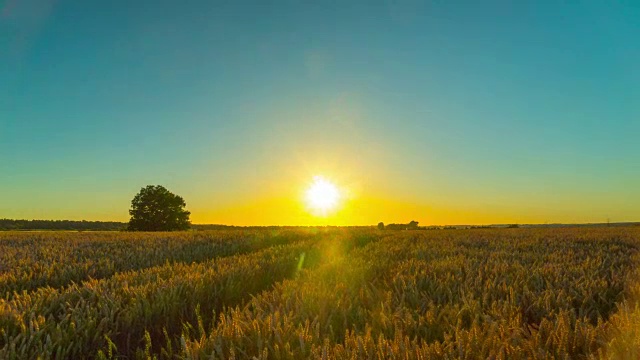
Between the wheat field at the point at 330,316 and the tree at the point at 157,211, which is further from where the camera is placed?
the tree at the point at 157,211

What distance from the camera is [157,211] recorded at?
2514 inches

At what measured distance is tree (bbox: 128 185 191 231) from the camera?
205 ft

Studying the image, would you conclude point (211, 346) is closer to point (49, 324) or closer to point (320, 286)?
point (49, 324)

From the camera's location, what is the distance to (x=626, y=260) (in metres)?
7.53

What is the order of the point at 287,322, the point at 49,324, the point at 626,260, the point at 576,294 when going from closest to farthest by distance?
the point at 287,322, the point at 49,324, the point at 576,294, the point at 626,260

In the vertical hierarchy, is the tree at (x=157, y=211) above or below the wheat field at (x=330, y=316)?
above

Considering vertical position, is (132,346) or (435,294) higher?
(435,294)

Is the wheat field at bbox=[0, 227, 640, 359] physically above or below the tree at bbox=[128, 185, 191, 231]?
below

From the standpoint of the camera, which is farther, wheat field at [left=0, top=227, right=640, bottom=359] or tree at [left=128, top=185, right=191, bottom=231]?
tree at [left=128, top=185, right=191, bottom=231]

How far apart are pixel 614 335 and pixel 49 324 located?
4360 millimetres

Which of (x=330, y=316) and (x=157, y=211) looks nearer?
(x=330, y=316)

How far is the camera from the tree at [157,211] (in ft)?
205

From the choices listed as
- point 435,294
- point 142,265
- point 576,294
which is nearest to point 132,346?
point 435,294

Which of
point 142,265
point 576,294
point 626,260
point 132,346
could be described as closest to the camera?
point 132,346
